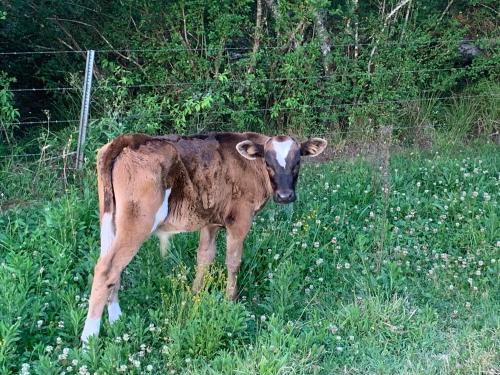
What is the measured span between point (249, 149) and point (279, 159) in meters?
0.28

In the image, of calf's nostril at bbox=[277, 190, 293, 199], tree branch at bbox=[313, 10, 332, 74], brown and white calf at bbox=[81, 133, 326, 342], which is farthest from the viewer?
tree branch at bbox=[313, 10, 332, 74]

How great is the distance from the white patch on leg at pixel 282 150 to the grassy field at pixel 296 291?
2.98 ft

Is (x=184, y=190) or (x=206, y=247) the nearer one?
(x=184, y=190)

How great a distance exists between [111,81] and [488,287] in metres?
5.98

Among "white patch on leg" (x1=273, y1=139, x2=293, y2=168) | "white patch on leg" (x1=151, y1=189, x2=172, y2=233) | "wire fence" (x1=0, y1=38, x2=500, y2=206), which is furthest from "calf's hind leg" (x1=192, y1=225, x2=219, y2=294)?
"wire fence" (x1=0, y1=38, x2=500, y2=206)

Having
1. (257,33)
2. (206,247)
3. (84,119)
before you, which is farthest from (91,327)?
(257,33)

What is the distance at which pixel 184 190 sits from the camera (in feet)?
17.4

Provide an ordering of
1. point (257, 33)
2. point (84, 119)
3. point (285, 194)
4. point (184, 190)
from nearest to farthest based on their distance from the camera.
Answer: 1. point (184, 190)
2. point (285, 194)
3. point (84, 119)
4. point (257, 33)

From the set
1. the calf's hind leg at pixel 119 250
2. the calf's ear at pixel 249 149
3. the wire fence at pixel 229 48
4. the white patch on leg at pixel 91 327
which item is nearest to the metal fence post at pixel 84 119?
the wire fence at pixel 229 48

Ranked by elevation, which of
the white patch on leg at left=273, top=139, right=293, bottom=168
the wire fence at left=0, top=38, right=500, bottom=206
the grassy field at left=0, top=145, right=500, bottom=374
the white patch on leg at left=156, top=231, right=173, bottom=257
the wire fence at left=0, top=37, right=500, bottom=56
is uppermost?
the wire fence at left=0, top=37, right=500, bottom=56

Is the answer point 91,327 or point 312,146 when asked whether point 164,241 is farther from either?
point 312,146

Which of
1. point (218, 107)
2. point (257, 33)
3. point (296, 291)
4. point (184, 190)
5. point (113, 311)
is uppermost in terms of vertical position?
point (257, 33)

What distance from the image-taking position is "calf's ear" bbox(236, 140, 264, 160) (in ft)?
18.2

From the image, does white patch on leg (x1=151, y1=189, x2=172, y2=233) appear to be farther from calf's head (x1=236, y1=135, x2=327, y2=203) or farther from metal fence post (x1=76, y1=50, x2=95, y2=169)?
metal fence post (x1=76, y1=50, x2=95, y2=169)
